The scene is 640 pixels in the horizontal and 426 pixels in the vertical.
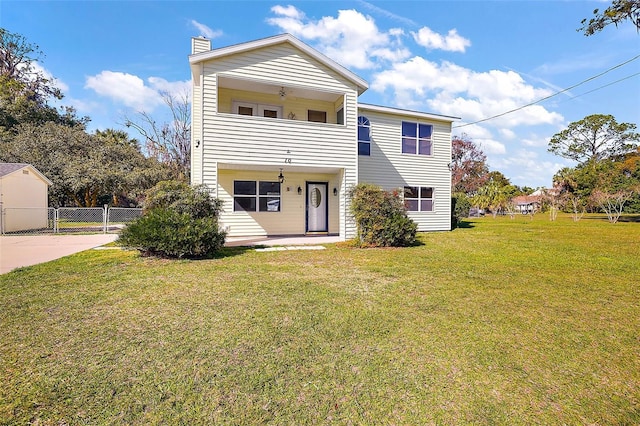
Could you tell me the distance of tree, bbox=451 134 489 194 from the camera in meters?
36.8

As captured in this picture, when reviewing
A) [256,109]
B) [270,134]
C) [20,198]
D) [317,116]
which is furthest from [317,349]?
[20,198]

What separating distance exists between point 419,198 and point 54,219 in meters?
17.5

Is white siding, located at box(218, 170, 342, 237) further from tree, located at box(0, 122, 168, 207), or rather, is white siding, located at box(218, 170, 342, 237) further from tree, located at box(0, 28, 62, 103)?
tree, located at box(0, 28, 62, 103)

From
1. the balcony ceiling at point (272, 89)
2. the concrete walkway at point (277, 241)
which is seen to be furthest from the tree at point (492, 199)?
the concrete walkway at point (277, 241)

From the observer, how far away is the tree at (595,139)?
43.6 m

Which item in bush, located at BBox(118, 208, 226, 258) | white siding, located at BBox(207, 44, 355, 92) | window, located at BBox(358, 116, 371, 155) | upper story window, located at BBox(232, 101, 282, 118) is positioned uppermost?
white siding, located at BBox(207, 44, 355, 92)

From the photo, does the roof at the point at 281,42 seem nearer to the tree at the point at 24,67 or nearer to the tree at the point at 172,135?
the tree at the point at 172,135

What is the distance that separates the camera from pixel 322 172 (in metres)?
12.2

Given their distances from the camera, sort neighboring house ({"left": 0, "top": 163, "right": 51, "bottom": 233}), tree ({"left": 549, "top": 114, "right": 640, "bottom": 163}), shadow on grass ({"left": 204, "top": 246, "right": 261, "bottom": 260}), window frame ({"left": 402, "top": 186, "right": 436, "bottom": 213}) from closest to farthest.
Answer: shadow on grass ({"left": 204, "top": 246, "right": 261, "bottom": 260}) → neighboring house ({"left": 0, "top": 163, "right": 51, "bottom": 233}) → window frame ({"left": 402, "top": 186, "right": 436, "bottom": 213}) → tree ({"left": 549, "top": 114, "right": 640, "bottom": 163})

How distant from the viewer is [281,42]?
1034 centimetres

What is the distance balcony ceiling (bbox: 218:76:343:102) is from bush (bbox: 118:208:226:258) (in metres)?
5.43

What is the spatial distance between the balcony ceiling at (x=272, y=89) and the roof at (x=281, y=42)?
73cm

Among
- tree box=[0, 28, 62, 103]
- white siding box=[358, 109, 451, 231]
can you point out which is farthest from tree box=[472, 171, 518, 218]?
tree box=[0, 28, 62, 103]

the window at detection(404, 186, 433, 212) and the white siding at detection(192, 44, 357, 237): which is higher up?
the white siding at detection(192, 44, 357, 237)
